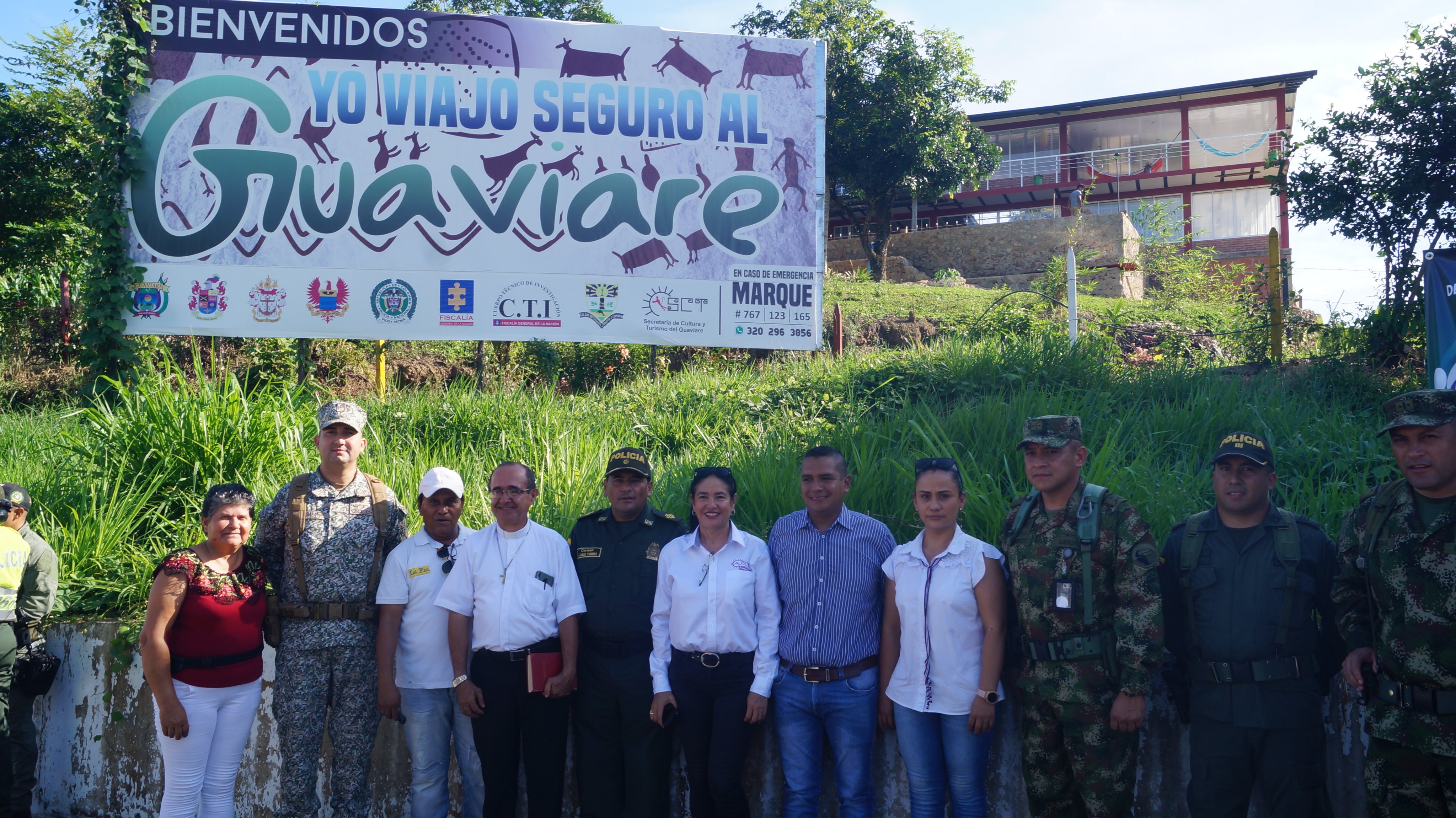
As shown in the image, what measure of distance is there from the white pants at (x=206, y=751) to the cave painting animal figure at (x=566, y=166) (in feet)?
21.8

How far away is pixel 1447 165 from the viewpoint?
7852 mm

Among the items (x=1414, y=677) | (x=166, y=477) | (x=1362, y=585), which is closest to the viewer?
(x=1414, y=677)

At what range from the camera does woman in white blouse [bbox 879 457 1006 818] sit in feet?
11.7

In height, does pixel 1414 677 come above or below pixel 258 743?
above

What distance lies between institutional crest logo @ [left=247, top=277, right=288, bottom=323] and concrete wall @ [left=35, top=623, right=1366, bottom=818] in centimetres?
453

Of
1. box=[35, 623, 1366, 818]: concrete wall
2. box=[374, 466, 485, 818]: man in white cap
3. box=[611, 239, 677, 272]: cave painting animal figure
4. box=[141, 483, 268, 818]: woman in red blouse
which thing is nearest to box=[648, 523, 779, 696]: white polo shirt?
box=[35, 623, 1366, 818]: concrete wall

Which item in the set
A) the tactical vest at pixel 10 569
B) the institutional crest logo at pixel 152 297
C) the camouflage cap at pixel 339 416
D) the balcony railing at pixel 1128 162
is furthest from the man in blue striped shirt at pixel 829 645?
the balcony railing at pixel 1128 162

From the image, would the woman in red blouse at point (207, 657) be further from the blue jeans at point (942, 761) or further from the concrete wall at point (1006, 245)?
the concrete wall at point (1006, 245)

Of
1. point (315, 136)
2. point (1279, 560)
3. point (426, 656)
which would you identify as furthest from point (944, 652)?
point (315, 136)

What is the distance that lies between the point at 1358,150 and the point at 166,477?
9890 millimetres

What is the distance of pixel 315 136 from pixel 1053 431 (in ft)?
27.2

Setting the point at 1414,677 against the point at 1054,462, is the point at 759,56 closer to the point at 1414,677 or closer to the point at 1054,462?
the point at 1054,462

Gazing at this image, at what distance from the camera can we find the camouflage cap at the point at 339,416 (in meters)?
4.19

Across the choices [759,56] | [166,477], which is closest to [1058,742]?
[166,477]
